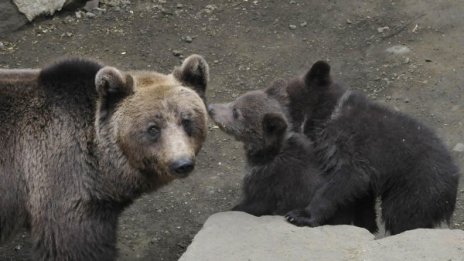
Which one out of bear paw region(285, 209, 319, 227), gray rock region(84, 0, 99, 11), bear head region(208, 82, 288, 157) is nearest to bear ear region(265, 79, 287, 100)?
bear head region(208, 82, 288, 157)

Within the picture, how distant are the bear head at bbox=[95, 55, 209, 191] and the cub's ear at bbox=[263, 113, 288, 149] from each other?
789 mm

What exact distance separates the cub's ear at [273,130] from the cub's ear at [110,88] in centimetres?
137

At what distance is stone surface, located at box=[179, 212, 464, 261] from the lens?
253 inches

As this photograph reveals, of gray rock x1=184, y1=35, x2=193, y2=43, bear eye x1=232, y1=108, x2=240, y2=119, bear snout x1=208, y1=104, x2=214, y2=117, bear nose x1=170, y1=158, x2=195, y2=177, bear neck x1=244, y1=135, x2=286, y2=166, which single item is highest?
bear nose x1=170, y1=158, x2=195, y2=177

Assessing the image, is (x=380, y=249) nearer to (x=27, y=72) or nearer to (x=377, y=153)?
(x=377, y=153)

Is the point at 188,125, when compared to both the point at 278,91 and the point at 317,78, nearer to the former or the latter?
the point at 278,91

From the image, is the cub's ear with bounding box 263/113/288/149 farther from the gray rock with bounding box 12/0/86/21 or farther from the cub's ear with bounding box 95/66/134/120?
the gray rock with bounding box 12/0/86/21

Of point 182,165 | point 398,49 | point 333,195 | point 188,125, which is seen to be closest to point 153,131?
point 188,125

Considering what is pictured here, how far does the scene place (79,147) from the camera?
286 inches

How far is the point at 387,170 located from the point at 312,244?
1.26 meters

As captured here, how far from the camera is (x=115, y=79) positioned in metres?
7.03

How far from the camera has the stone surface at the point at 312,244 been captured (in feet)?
21.1

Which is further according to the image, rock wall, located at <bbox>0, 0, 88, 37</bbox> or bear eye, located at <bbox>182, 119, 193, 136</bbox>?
rock wall, located at <bbox>0, 0, 88, 37</bbox>

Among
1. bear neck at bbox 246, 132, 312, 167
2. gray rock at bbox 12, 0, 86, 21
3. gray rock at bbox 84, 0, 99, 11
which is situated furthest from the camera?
gray rock at bbox 84, 0, 99, 11
